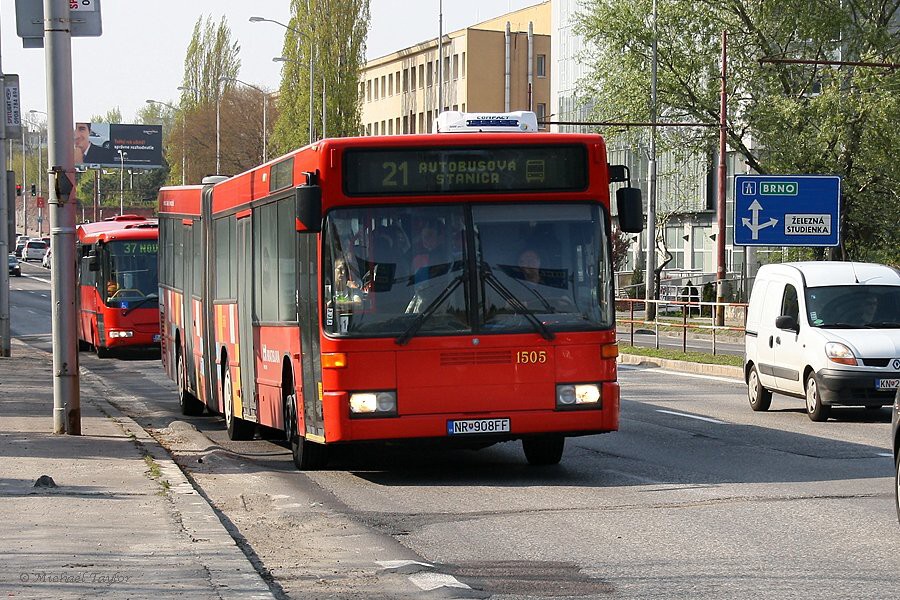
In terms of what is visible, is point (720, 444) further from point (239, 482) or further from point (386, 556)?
point (386, 556)

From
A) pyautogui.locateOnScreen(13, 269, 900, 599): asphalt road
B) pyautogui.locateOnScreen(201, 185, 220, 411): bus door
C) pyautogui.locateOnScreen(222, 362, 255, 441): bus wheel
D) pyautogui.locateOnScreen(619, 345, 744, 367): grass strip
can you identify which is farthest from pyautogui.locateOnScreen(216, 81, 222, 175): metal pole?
pyautogui.locateOnScreen(13, 269, 900, 599): asphalt road

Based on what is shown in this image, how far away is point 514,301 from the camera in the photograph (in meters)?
13.0

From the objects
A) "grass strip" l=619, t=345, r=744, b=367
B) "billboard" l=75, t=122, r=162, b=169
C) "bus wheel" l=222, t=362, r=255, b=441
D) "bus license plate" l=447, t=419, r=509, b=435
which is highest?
"billboard" l=75, t=122, r=162, b=169

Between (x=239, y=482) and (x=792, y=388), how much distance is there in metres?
8.45

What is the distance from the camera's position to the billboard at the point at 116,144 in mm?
153750

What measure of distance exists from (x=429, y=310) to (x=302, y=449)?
88.4 inches

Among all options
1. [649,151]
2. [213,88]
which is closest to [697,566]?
[649,151]

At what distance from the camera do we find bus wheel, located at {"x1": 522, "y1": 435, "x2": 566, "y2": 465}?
47.0 ft

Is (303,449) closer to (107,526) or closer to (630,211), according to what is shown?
A: (630,211)

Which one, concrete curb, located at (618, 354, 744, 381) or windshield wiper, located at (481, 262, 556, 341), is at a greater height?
windshield wiper, located at (481, 262, 556, 341)

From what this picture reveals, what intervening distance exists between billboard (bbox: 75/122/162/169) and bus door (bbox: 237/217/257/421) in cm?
13912

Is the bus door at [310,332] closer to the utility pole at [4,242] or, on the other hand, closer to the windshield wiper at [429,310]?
the windshield wiper at [429,310]

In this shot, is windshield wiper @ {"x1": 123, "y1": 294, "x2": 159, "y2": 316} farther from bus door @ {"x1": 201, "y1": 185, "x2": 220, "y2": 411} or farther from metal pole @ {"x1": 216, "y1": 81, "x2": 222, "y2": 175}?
metal pole @ {"x1": 216, "y1": 81, "x2": 222, "y2": 175}

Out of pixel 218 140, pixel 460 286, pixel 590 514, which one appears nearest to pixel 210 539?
pixel 590 514
